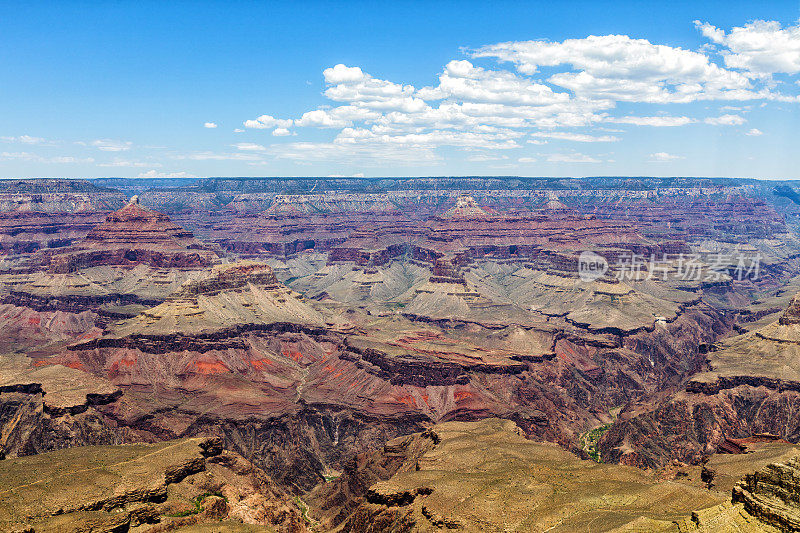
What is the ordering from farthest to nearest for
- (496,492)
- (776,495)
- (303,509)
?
(303,509) < (496,492) < (776,495)

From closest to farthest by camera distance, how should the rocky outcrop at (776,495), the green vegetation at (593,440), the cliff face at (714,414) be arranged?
the rocky outcrop at (776,495) → the cliff face at (714,414) → the green vegetation at (593,440)

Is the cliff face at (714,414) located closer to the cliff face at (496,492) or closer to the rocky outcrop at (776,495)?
the cliff face at (496,492)

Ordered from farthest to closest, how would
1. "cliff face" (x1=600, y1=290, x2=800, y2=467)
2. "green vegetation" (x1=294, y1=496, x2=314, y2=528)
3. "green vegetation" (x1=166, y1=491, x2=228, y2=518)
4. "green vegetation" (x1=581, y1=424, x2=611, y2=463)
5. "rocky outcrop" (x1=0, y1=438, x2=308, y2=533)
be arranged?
"green vegetation" (x1=581, y1=424, x2=611, y2=463) < "cliff face" (x1=600, y1=290, x2=800, y2=467) < "green vegetation" (x1=294, y1=496, x2=314, y2=528) < "green vegetation" (x1=166, y1=491, x2=228, y2=518) < "rocky outcrop" (x1=0, y1=438, x2=308, y2=533)

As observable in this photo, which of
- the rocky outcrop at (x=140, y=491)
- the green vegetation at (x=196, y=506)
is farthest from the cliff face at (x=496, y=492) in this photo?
the green vegetation at (x=196, y=506)

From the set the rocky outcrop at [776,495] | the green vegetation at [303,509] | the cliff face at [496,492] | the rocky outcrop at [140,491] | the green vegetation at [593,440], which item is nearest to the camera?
the rocky outcrop at [776,495]

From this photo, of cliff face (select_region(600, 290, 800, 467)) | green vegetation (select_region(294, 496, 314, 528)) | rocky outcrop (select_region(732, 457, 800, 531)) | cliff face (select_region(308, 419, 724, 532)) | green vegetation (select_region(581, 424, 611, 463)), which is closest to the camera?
rocky outcrop (select_region(732, 457, 800, 531))

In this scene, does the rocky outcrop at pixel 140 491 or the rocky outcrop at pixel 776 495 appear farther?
the rocky outcrop at pixel 140 491

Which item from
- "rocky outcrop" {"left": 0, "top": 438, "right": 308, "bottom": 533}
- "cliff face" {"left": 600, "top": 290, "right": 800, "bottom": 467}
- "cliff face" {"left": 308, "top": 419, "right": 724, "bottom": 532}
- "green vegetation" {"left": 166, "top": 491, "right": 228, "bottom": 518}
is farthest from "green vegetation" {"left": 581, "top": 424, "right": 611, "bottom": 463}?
"green vegetation" {"left": 166, "top": 491, "right": 228, "bottom": 518}

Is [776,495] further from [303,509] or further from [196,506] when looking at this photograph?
[303,509]

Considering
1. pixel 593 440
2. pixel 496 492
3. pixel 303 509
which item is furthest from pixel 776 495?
pixel 593 440

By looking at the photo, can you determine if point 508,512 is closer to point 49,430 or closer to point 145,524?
point 145,524

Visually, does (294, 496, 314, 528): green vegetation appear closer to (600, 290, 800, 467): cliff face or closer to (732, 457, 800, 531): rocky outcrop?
(600, 290, 800, 467): cliff face
